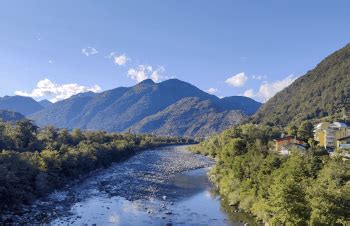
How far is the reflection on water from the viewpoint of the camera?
161 feet

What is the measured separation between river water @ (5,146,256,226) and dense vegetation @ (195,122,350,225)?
3.27 meters

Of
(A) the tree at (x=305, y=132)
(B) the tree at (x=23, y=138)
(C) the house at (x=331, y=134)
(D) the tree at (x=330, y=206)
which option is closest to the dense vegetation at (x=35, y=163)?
(B) the tree at (x=23, y=138)

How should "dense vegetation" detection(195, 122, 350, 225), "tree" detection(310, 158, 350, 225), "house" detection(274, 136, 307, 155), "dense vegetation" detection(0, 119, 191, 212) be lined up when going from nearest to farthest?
1. "tree" detection(310, 158, 350, 225)
2. "dense vegetation" detection(195, 122, 350, 225)
3. "dense vegetation" detection(0, 119, 191, 212)
4. "house" detection(274, 136, 307, 155)

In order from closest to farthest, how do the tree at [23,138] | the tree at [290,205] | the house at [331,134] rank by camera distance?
the tree at [290,205], the tree at [23,138], the house at [331,134]

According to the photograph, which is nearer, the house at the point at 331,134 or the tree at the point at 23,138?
the tree at the point at 23,138

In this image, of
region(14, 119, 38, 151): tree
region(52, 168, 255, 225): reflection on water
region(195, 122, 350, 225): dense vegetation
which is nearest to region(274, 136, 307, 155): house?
region(195, 122, 350, 225): dense vegetation

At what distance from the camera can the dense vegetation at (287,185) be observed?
118 ft

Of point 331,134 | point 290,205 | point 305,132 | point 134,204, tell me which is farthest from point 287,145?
point 290,205

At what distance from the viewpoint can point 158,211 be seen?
54.8 meters

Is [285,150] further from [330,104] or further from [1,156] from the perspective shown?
[330,104]

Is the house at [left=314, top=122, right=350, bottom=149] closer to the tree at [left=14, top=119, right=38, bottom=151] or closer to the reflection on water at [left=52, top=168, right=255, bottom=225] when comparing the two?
the reflection on water at [left=52, top=168, right=255, bottom=225]

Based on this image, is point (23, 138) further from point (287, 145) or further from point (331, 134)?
point (331, 134)

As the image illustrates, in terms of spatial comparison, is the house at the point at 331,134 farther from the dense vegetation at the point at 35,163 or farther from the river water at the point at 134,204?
the dense vegetation at the point at 35,163

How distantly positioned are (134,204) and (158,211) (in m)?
5.71
